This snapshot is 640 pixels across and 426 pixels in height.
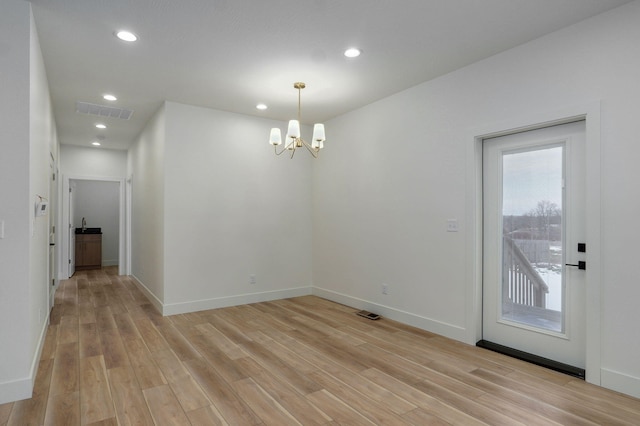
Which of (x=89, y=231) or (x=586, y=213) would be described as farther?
(x=89, y=231)

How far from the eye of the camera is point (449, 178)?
388 centimetres

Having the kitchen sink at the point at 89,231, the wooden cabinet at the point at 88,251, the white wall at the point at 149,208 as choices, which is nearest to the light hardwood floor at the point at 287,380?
the white wall at the point at 149,208

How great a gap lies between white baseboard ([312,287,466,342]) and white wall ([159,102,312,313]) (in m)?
0.79

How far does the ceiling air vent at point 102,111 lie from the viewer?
5.07 metres

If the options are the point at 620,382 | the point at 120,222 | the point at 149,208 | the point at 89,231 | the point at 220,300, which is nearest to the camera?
the point at 620,382

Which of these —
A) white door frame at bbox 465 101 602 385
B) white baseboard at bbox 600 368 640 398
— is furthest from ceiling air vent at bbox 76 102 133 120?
white baseboard at bbox 600 368 640 398

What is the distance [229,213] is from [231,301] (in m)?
1.28

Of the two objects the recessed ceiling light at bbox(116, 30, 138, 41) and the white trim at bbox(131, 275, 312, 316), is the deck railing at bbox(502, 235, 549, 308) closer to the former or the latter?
the white trim at bbox(131, 275, 312, 316)

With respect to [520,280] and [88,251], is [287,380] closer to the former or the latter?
[520,280]

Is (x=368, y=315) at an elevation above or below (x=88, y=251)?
below

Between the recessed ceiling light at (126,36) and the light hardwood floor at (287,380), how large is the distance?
2.85 m

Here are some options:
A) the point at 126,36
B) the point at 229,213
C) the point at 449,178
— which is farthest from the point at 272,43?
the point at 229,213

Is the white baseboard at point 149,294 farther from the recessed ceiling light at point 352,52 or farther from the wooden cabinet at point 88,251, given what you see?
the recessed ceiling light at point 352,52

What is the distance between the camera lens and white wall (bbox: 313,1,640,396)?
2.65 meters
